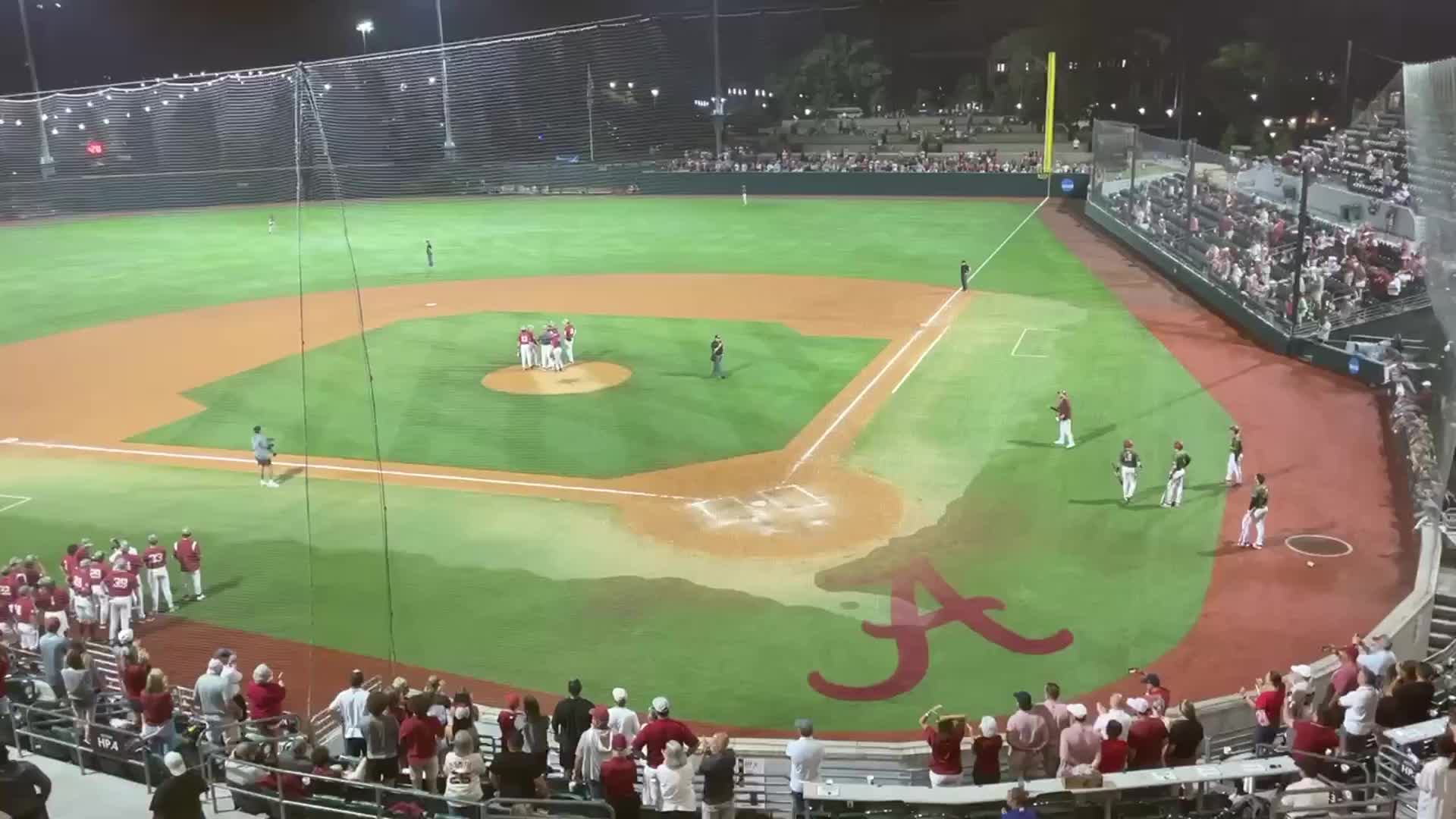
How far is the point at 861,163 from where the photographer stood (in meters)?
78.9

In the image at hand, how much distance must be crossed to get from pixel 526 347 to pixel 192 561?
49.5 ft

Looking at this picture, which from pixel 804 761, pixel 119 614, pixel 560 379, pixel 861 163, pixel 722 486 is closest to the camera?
pixel 804 761

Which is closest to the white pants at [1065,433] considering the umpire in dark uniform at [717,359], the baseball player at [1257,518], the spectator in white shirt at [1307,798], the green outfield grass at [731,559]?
the green outfield grass at [731,559]

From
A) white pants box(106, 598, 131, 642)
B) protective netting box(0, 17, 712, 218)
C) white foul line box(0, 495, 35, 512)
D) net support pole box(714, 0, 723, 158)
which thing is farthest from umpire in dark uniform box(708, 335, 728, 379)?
net support pole box(714, 0, 723, 158)

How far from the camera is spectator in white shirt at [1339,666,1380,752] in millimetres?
10188

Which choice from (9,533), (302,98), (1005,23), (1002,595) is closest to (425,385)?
(9,533)

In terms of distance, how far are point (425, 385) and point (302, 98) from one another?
16.1 m

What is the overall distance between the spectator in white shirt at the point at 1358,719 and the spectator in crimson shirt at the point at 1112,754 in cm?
246

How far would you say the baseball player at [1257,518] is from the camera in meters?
17.2

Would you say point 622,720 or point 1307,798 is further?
point 622,720

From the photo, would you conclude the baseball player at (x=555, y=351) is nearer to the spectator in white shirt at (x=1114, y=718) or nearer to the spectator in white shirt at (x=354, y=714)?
the spectator in white shirt at (x=354, y=714)

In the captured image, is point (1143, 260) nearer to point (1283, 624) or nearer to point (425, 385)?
point (425, 385)

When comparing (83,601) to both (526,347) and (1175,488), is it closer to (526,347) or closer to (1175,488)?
(526,347)

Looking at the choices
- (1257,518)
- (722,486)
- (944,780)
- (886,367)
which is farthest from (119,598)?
Result: (886,367)
